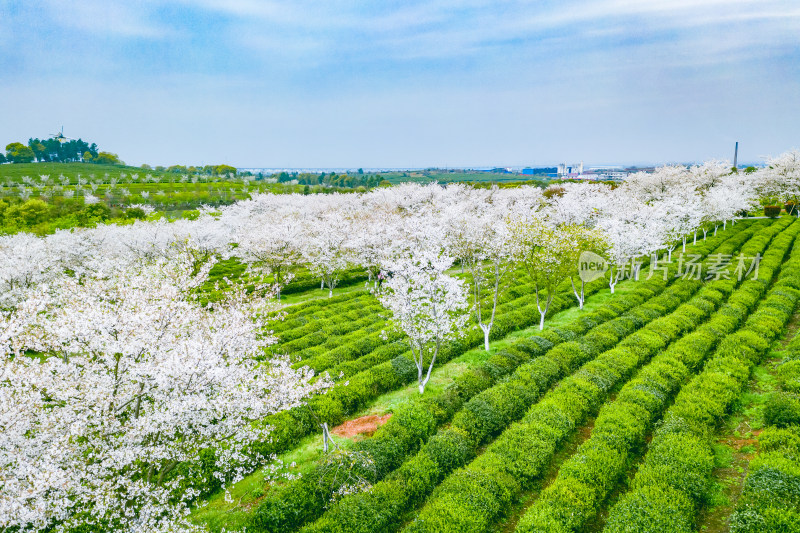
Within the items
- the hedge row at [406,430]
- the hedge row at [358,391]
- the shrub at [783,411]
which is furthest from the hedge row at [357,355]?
the shrub at [783,411]

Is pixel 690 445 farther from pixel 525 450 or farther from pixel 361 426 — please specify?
pixel 361 426

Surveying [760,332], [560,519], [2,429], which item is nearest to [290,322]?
[2,429]

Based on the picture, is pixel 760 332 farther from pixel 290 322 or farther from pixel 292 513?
pixel 290 322

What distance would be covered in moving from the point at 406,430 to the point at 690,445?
11.2 m

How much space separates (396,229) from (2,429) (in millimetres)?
35932

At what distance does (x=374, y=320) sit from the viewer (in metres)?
33.7

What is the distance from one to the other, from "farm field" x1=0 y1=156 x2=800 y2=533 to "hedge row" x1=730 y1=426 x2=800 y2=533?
6 centimetres

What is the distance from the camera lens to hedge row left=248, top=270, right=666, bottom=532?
1410 cm

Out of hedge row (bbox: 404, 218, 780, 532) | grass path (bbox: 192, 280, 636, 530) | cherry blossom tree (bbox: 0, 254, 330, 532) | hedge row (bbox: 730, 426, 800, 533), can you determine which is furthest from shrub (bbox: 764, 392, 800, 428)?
cherry blossom tree (bbox: 0, 254, 330, 532)

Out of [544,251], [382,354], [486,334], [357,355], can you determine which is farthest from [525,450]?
[544,251]

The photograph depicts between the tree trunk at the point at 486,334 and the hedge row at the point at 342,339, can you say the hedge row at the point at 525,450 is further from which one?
the hedge row at the point at 342,339

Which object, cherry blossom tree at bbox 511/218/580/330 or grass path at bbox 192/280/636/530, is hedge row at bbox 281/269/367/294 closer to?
grass path at bbox 192/280/636/530

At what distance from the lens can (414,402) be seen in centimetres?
2075

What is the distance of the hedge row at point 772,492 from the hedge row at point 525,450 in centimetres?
602
